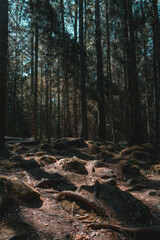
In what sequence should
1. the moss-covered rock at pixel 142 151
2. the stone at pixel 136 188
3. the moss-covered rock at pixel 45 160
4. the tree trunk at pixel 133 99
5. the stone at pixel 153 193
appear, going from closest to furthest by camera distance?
the stone at pixel 153 193
the stone at pixel 136 188
the moss-covered rock at pixel 45 160
the moss-covered rock at pixel 142 151
the tree trunk at pixel 133 99

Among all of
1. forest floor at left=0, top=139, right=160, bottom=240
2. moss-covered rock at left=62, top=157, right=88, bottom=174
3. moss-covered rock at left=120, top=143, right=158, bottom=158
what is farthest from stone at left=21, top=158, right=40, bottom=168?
moss-covered rock at left=120, top=143, right=158, bottom=158

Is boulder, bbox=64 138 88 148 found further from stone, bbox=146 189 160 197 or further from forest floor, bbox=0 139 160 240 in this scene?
stone, bbox=146 189 160 197

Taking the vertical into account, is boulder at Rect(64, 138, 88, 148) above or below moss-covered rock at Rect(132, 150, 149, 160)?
above

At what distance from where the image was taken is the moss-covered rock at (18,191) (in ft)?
9.66

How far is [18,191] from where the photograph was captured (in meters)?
3.00

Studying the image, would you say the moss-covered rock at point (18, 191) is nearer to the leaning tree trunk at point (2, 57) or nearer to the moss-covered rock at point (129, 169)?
the moss-covered rock at point (129, 169)

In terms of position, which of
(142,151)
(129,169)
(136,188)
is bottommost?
(136,188)

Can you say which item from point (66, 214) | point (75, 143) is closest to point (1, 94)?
point (75, 143)

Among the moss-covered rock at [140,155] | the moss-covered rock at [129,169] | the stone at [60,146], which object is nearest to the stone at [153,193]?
the moss-covered rock at [129,169]

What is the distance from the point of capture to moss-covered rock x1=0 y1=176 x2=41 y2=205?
9.66ft

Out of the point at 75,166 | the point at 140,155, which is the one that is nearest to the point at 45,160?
the point at 75,166

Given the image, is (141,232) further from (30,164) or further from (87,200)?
(30,164)

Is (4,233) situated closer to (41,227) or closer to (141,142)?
(41,227)

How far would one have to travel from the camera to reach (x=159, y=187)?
406 centimetres
